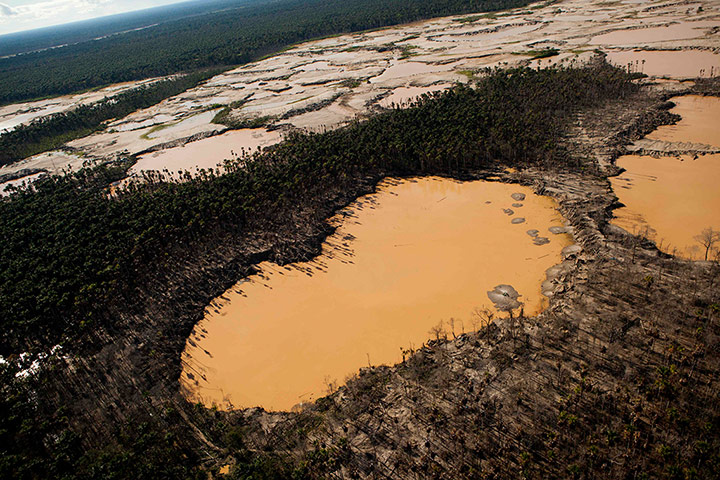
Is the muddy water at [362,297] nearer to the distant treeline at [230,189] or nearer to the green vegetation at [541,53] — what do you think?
the distant treeline at [230,189]

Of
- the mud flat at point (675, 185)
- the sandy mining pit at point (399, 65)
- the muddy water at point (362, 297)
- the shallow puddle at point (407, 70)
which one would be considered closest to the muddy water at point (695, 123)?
the mud flat at point (675, 185)

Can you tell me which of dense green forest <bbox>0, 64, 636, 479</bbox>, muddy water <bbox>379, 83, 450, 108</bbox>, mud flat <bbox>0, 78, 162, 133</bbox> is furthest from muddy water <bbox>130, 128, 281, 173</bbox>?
mud flat <bbox>0, 78, 162, 133</bbox>

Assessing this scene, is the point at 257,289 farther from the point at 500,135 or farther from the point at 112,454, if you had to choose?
the point at 500,135

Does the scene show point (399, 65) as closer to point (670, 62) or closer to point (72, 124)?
point (670, 62)

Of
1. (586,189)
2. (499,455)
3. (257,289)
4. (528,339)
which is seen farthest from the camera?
(586,189)

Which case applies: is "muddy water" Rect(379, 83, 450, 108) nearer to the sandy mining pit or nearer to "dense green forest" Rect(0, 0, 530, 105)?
the sandy mining pit

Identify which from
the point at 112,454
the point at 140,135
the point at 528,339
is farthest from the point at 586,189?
the point at 140,135
